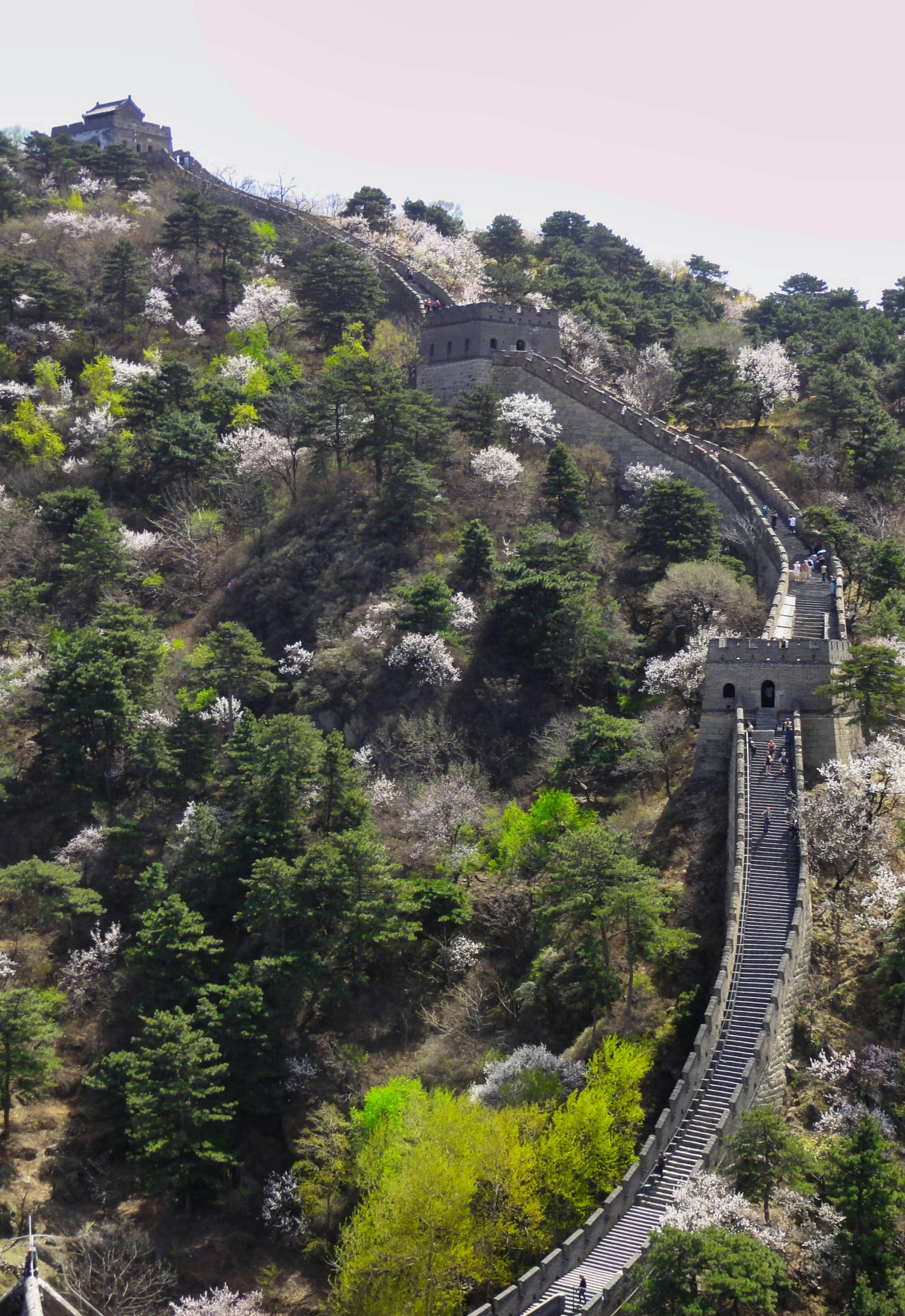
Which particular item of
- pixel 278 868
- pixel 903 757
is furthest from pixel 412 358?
pixel 903 757

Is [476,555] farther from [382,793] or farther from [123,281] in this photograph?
[123,281]

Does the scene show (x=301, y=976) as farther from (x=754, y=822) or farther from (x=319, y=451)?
(x=319, y=451)

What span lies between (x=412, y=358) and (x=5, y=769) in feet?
101

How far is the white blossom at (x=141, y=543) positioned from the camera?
61188 mm

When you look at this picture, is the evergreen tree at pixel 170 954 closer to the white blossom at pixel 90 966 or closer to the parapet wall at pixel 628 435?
the white blossom at pixel 90 966

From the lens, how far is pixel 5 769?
161 feet

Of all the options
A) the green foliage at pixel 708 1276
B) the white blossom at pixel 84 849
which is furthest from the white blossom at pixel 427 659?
the green foliage at pixel 708 1276

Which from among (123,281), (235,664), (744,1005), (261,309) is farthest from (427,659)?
(123,281)

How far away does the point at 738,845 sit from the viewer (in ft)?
116

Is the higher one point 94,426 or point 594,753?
point 94,426

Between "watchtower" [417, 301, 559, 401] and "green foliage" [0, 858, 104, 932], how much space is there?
3096cm

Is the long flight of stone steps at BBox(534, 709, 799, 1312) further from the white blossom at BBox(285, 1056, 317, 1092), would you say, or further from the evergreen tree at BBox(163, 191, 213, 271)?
the evergreen tree at BBox(163, 191, 213, 271)

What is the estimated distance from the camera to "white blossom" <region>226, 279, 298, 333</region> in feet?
251

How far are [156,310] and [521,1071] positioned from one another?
2170 inches
